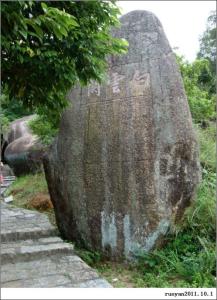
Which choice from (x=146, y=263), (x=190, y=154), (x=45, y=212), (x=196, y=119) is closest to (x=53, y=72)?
(x=190, y=154)

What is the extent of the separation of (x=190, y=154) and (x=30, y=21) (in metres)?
3.01

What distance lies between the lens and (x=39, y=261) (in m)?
4.84

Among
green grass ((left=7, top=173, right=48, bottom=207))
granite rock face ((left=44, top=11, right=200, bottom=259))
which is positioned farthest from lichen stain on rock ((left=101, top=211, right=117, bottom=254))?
green grass ((left=7, top=173, right=48, bottom=207))

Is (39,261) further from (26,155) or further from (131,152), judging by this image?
(26,155)

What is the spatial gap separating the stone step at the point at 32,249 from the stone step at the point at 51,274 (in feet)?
0.33

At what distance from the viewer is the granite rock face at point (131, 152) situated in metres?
5.08

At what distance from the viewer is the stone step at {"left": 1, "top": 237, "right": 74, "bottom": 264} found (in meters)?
4.89

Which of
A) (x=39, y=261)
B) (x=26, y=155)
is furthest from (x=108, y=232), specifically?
(x=26, y=155)

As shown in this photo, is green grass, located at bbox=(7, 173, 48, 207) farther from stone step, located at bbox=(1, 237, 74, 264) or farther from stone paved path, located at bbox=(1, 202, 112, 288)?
stone step, located at bbox=(1, 237, 74, 264)

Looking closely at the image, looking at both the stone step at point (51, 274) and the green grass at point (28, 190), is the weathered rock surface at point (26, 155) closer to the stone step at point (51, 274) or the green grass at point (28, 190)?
the green grass at point (28, 190)

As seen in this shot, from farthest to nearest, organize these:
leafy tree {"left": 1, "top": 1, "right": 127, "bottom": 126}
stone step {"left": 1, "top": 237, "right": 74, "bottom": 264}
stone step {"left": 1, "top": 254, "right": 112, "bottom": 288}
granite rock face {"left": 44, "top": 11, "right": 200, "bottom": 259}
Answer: granite rock face {"left": 44, "top": 11, "right": 200, "bottom": 259}, stone step {"left": 1, "top": 237, "right": 74, "bottom": 264}, stone step {"left": 1, "top": 254, "right": 112, "bottom": 288}, leafy tree {"left": 1, "top": 1, "right": 127, "bottom": 126}

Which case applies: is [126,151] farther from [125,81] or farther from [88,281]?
[88,281]

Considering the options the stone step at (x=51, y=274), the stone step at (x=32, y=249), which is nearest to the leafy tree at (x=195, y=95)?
the stone step at (x=32, y=249)

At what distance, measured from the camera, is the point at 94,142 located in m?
5.50
